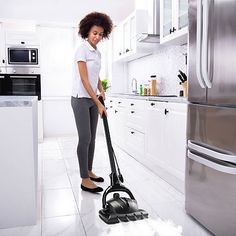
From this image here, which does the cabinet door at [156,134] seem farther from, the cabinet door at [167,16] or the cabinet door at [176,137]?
the cabinet door at [167,16]

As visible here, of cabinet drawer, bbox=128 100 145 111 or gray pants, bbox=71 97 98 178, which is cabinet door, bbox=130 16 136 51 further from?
gray pants, bbox=71 97 98 178

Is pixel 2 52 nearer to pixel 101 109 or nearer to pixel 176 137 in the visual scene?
pixel 101 109

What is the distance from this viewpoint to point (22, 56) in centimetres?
455

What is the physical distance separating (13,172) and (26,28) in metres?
3.97

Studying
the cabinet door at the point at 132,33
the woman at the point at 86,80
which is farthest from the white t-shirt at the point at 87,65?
the cabinet door at the point at 132,33

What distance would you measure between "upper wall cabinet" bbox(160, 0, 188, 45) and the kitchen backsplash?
1.02 ft

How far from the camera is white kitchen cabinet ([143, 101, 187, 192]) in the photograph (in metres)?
2.17

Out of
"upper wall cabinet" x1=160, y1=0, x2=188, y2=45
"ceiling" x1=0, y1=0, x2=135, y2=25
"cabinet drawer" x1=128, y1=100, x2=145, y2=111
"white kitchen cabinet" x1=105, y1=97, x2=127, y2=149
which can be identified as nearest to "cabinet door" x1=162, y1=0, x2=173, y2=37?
"upper wall cabinet" x1=160, y1=0, x2=188, y2=45

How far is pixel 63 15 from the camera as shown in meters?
4.84

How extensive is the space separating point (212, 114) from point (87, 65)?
3.77 ft

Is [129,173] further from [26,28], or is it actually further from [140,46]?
[26,28]

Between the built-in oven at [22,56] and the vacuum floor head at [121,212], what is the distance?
11.4 feet

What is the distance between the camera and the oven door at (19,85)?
449 cm

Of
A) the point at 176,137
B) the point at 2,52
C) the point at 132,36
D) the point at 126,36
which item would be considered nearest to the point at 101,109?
the point at 176,137
